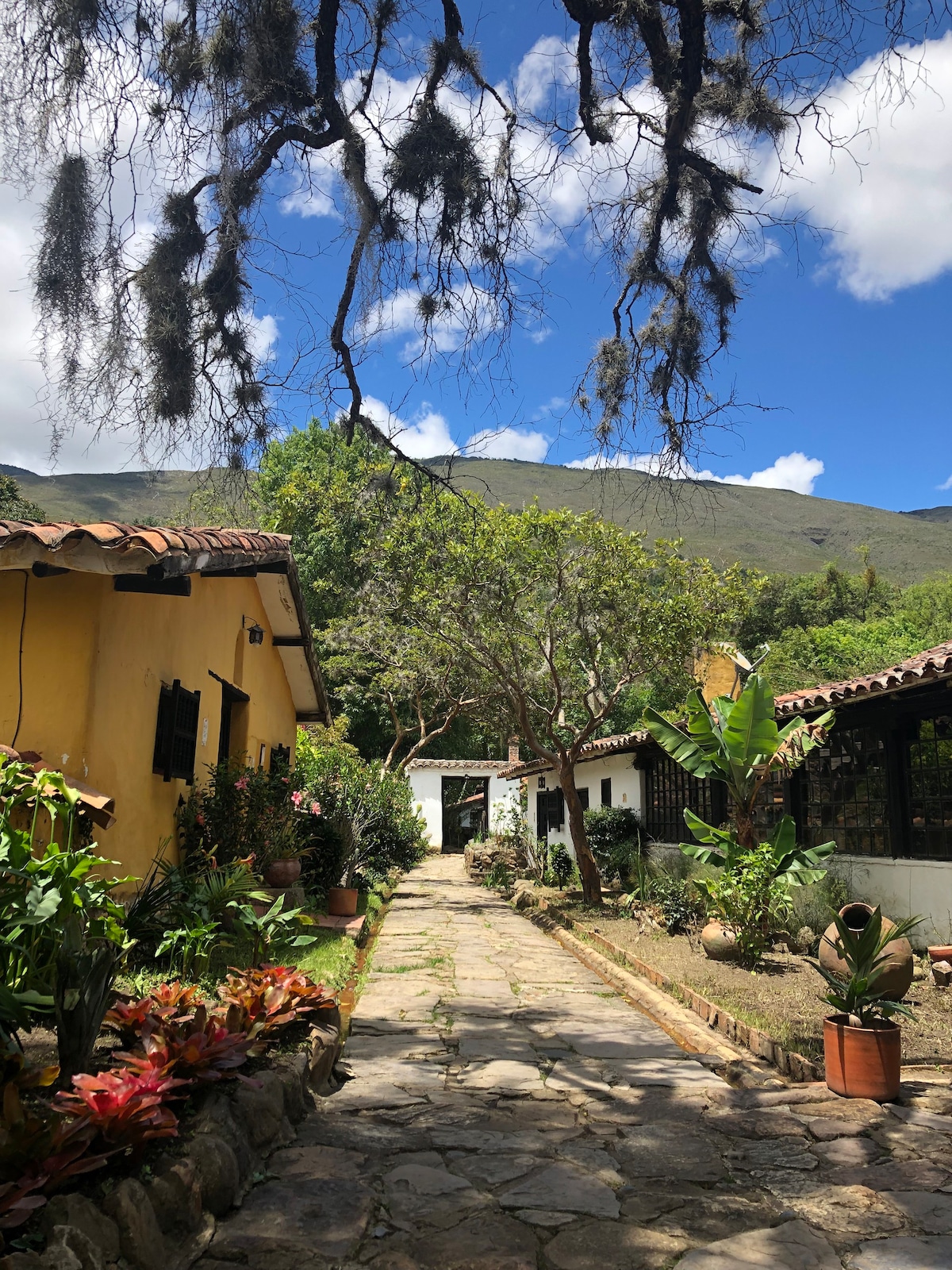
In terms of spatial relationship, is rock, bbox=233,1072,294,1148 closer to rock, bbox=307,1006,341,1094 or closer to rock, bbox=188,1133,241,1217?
rock, bbox=188,1133,241,1217

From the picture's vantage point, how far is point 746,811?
10.6 meters

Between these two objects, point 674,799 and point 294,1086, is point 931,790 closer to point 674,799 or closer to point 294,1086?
point 674,799

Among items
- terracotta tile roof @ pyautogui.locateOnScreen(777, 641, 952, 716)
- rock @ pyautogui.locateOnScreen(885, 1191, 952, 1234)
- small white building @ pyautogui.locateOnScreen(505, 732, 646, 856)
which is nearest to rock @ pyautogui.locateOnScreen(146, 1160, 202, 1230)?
rock @ pyautogui.locateOnScreen(885, 1191, 952, 1234)

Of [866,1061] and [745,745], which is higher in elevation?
[745,745]

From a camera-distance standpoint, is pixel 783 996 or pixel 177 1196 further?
pixel 783 996

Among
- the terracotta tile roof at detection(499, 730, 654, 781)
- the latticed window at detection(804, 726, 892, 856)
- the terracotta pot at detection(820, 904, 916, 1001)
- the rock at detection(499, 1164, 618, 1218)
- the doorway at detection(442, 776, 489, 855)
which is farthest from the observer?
the doorway at detection(442, 776, 489, 855)

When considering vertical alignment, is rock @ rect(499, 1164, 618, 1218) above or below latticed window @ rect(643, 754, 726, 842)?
below

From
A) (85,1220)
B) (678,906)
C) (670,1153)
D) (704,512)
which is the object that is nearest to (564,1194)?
(670,1153)

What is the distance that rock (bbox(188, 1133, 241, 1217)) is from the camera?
11.5ft

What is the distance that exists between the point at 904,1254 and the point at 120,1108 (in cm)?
302

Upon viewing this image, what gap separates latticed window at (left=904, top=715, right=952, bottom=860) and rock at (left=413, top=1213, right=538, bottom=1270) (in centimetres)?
724

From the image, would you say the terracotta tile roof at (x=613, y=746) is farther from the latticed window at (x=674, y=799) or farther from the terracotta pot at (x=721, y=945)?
the terracotta pot at (x=721, y=945)

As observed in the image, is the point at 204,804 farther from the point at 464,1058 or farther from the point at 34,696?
the point at 464,1058

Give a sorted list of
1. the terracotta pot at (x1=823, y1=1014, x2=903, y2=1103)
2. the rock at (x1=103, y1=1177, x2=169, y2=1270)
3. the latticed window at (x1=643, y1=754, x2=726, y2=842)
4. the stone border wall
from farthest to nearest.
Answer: the latticed window at (x1=643, y1=754, x2=726, y2=842), the terracotta pot at (x1=823, y1=1014, x2=903, y2=1103), the rock at (x1=103, y1=1177, x2=169, y2=1270), the stone border wall
